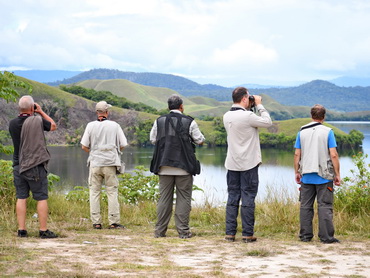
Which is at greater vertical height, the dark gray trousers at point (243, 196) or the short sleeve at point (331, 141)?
the short sleeve at point (331, 141)

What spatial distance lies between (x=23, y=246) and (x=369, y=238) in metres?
4.05

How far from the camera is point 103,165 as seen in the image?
7.32m

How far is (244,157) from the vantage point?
6.27 metres

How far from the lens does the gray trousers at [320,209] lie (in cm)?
625

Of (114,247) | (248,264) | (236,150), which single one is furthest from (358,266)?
(114,247)

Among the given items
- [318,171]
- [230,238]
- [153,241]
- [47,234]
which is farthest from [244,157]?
[47,234]

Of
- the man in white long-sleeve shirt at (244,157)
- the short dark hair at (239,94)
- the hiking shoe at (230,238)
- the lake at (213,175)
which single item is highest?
the short dark hair at (239,94)

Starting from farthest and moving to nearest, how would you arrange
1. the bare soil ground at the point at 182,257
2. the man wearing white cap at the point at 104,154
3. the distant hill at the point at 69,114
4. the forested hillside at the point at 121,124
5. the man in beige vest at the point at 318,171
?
the distant hill at the point at 69,114 → the forested hillside at the point at 121,124 → the man wearing white cap at the point at 104,154 → the man in beige vest at the point at 318,171 → the bare soil ground at the point at 182,257

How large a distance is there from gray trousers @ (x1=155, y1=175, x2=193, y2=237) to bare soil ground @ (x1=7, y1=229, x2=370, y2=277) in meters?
0.20

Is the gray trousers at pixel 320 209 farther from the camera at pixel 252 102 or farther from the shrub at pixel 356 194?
the shrub at pixel 356 194

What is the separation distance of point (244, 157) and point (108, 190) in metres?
2.19

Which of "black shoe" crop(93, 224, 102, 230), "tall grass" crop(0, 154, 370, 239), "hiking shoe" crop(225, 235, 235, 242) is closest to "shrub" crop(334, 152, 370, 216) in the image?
"tall grass" crop(0, 154, 370, 239)

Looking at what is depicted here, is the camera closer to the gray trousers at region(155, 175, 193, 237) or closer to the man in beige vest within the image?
the man in beige vest

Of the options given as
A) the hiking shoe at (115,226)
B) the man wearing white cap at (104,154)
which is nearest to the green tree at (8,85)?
the man wearing white cap at (104,154)
